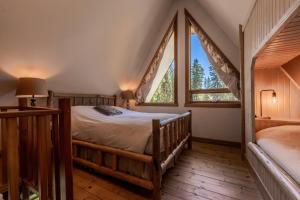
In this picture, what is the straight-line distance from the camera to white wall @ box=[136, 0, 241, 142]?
3.28 metres

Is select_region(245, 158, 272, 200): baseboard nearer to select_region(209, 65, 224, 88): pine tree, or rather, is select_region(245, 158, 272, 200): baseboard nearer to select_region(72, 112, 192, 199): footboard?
select_region(72, 112, 192, 199): footboard

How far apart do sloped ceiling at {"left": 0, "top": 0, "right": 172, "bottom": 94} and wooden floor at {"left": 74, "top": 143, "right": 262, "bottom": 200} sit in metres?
1.67

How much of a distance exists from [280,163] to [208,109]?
229 cm

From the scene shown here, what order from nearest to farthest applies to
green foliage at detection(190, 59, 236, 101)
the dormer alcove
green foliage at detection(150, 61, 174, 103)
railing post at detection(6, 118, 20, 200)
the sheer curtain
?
railing post at detection(6, 118, 20, 200)
the dormer alcove
the sheer curtain
green foliage at detection(190, 59, 236, 101)
green foliage at detection(150, 61, 174, 103)

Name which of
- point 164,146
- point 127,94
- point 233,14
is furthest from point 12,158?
point 127,94

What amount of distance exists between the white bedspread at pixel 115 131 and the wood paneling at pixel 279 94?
2.14 metres

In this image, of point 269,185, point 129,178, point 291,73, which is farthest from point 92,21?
point 291,73

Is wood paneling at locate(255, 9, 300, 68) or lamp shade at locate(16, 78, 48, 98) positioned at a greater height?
wood paneling at locate(255, 9, 300, 68)

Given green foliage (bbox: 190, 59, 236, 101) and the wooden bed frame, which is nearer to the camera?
the wooden bed frame

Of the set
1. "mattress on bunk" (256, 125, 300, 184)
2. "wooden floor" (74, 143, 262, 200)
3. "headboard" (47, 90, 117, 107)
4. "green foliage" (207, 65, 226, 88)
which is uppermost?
"green foliage" (207, 65, 226, 88)

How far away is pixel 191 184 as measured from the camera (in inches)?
72.2

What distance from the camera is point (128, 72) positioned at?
4215 millimetres

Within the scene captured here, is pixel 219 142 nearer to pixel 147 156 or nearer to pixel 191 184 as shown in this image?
pixel 191 184

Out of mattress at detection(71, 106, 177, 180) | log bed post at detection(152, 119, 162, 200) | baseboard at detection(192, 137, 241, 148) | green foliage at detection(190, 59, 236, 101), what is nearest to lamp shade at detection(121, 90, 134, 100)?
green foliage at detection(190, 59, 236, 101)
